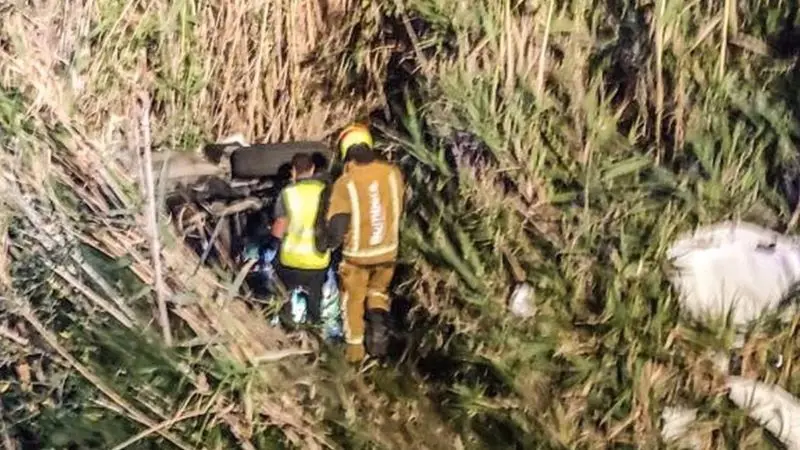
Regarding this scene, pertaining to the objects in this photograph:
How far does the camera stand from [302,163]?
6625 mm

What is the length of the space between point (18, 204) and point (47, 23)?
1.68m

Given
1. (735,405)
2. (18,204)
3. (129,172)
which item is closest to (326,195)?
(129,172)

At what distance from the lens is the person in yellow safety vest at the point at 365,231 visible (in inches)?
244

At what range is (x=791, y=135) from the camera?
5539 mm

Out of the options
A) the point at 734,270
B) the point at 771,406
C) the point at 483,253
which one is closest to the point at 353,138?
the point at 483,253

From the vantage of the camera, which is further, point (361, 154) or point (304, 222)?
point (304, 222)

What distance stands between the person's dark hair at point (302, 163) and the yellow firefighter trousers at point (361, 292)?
493mm

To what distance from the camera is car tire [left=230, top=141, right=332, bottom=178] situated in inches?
275

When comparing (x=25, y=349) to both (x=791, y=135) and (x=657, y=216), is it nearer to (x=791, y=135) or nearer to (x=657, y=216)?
(x=657, y=216)

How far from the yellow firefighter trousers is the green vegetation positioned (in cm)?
12

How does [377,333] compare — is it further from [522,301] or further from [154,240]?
[154,240]

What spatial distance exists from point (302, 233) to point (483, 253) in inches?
42.5

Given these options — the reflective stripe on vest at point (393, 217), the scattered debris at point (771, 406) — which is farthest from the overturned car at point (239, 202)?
the scattered debris at point (771, 406)

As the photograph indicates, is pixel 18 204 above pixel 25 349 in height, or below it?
above
